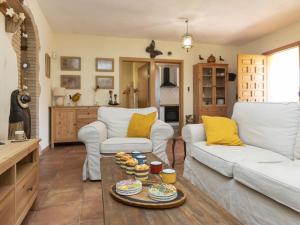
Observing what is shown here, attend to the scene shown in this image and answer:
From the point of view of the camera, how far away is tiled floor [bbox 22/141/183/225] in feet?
6.03

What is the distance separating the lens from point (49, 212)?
1954mm

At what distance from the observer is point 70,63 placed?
17.2ft

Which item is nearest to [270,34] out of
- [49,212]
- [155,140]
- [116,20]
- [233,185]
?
[116,20]

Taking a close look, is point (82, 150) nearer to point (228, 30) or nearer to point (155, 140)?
point (155, 140)

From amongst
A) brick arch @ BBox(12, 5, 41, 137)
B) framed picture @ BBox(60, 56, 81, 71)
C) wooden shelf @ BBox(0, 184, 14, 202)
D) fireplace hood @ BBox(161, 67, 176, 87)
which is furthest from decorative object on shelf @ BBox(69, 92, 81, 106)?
wooden shelf @ BBox(0, 184, 14, 202)

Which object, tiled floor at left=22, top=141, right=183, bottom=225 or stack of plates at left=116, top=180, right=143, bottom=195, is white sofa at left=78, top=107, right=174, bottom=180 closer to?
tiled floor at left=22, top=141, right=183, bottom=225


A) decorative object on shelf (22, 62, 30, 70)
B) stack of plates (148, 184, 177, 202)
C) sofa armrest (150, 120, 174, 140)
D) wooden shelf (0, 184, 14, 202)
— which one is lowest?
wooden shelf (0, 184, 14, 202)

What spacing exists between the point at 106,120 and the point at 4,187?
6.26 feet

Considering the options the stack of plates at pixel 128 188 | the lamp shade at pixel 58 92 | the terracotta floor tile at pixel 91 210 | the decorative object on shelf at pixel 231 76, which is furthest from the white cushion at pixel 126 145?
the decorative object on shelf at pixel 231 76

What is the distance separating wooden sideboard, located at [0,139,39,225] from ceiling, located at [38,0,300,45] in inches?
109

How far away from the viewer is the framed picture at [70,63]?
520cm

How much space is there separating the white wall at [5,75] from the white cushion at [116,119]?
1.19 metres

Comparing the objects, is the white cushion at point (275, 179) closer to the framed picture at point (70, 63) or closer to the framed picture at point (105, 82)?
the framed picture at point (105, 82)

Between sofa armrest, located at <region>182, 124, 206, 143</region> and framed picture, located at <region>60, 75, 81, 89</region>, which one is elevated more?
framed picture, located at <region>60, 75, 81, 89</region>
